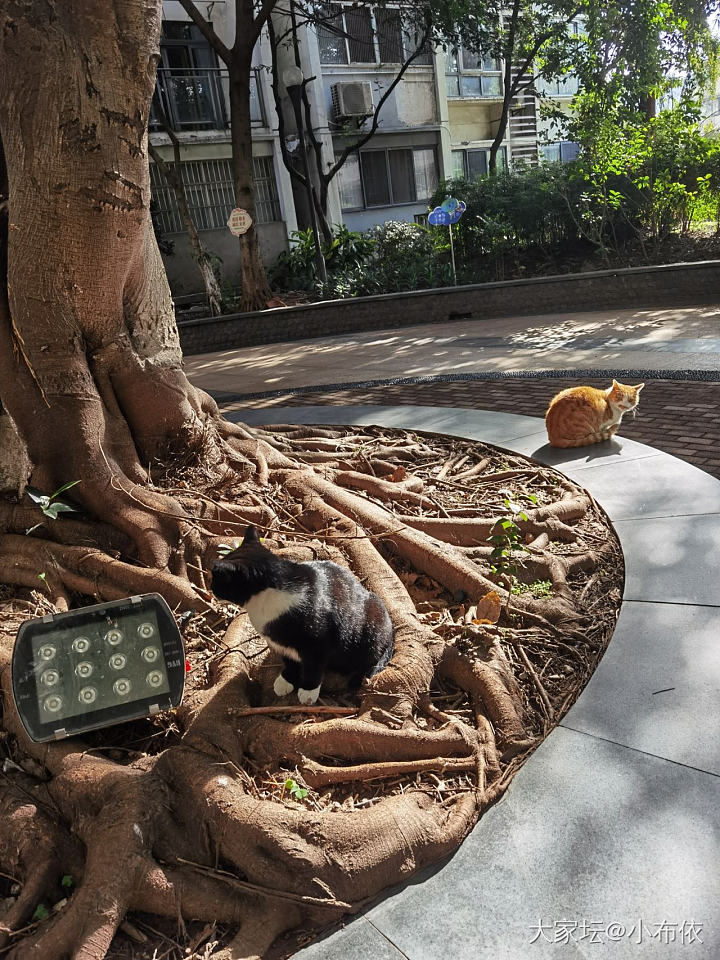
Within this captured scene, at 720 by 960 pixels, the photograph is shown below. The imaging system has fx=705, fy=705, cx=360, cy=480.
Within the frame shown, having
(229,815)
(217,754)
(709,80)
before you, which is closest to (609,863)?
(229,815)

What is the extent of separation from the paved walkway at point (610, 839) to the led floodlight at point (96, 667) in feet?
3.28

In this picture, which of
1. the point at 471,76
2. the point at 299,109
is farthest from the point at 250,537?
the point at 471,76

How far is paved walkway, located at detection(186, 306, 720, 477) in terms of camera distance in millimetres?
6354

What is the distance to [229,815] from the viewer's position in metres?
2.12

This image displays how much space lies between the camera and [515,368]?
8.81 meters

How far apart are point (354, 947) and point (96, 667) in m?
1.22

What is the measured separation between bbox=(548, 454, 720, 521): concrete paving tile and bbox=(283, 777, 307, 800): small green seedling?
2.59m

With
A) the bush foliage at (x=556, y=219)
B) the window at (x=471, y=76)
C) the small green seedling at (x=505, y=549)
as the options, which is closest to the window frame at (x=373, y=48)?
the window at (x=471, y=76)

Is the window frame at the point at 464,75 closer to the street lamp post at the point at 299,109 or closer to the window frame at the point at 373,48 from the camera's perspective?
the window frame at the point at 373,48

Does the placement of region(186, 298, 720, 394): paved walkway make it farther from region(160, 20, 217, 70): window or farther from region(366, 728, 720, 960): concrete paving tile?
region(160, 20, 217, 70): window

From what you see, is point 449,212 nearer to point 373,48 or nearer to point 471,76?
point 373,48

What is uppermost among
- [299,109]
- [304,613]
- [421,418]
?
[299,109]

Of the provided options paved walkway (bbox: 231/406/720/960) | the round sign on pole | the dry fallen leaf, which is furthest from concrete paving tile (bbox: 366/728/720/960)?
the round sign on pole

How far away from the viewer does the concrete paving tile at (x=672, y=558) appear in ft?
10.6
